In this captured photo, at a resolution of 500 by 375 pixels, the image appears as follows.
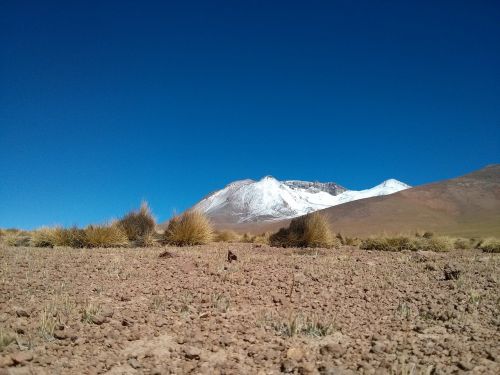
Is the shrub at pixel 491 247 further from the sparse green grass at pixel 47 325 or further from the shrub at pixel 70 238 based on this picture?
the sparse green grass at pixel 47 325

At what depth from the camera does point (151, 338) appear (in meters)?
4.03

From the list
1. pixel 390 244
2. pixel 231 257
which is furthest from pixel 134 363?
pixel 390 244

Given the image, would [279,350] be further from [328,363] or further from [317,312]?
[317,312]

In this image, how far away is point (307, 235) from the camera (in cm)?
1263

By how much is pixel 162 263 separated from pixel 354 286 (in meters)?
2.98

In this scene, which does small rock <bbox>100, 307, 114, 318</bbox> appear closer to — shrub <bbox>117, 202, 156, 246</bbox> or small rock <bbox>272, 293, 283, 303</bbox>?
small rock <bbox>272, 293, 283, 303</bbox>

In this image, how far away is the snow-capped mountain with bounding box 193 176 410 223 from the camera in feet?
300

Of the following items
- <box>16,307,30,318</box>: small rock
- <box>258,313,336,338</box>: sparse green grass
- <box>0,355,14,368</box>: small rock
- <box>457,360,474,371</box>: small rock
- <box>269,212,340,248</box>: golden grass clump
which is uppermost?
<box>269,212,340,248</box>: golden grass clump

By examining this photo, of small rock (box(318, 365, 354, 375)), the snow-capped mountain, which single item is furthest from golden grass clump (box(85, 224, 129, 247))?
the snow-capped mountain

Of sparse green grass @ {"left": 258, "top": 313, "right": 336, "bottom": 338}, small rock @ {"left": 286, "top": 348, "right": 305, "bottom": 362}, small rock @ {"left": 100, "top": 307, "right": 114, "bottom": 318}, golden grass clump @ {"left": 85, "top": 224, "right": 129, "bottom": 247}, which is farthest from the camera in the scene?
golden grass clump @ {"left": 85, "top": 224, "right": 129, "bottom": 247}

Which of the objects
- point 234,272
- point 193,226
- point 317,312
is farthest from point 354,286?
point 193,226

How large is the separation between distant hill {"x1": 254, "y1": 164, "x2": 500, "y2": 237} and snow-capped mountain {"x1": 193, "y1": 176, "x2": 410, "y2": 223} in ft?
94.1

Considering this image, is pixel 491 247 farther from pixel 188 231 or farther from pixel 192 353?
pixel 192 353

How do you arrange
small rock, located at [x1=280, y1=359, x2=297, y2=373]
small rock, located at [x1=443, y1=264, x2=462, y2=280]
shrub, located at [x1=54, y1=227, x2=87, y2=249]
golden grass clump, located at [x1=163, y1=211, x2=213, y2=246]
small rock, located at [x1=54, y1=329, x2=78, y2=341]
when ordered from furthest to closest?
golden grass clump, located at [x1=163, y1=211, x2=213, y2=246] < shrub, located at [x1=54, y1=227, x2=87, y2=249] < small rock, located at [x1=443, y1=264, x2=462, y2=280] < small rock, located at [x1=54, y1=329, x2=78, y2=341] < small rock, located at [x1=280, y1=359, x2=297, y2=373]
